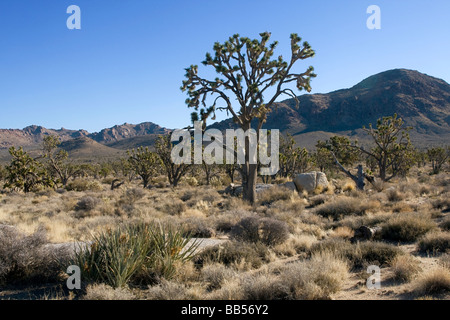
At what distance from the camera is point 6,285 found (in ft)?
17.5

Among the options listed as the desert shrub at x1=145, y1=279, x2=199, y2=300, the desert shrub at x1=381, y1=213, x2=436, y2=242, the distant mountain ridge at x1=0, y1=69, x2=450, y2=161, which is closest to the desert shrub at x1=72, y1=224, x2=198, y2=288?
the desert shrub at x1=145, y1=279, x2=199, y2=300

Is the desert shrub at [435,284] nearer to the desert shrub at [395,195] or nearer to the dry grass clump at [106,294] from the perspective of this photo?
the dry grass clump at [106,294]

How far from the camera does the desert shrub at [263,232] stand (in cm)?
794

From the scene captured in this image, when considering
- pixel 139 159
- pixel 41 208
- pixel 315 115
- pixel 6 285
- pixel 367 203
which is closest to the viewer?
pixel 6 285

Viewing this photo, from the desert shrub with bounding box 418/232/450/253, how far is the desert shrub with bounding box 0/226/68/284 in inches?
307

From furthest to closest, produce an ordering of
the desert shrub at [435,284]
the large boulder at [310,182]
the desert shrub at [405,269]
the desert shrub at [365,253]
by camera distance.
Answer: the large boulder at [310,182] < the desert shrub at [365,253] < the desert shrub at [405,269] < the desert shrub at [435,284]

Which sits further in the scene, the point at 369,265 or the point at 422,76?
the point at 422,76

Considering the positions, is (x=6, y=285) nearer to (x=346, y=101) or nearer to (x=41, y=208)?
(x=41, y=208)

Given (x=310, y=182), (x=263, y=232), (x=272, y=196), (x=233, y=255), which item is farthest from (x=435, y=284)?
(x=310, y=182)

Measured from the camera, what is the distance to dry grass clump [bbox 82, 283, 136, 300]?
14.0 feet

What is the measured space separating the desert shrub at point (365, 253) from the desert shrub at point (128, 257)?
3.23m

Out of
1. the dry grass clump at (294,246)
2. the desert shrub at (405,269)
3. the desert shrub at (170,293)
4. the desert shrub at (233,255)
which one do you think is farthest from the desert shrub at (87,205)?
the desert shrub at (405,269)

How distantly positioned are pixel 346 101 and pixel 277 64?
A: 15502 centimetres

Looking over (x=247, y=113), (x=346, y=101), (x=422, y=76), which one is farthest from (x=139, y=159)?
(x=422, y=76)
